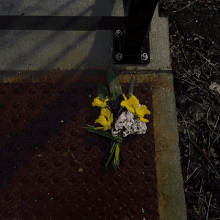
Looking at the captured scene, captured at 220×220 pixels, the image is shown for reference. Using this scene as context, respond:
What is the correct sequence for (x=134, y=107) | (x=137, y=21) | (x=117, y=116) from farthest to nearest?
1. (x=117, y=116)
2. (x=134, y=107)
3. (x=137, y=21)

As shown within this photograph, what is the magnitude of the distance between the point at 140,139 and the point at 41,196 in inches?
45.5

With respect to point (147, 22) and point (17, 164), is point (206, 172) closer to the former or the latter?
point (147, 22)

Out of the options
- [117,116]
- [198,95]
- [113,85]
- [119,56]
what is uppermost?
[119,56]

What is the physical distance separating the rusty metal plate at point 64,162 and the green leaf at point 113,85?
11cm

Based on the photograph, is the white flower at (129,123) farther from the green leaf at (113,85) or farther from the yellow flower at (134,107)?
the green leaf at (113,85)

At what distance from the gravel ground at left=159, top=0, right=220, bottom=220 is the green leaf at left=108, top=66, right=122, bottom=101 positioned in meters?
0.82

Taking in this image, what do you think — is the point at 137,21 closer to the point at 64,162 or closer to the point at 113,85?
the point at 113,85

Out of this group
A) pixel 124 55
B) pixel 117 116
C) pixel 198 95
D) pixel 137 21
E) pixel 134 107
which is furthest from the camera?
pixel 198 95

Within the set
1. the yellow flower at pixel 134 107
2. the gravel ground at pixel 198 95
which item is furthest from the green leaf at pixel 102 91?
the gravel ground at pixel 198 95

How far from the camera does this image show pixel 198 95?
2205 millimetres

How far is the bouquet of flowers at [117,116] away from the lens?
1540mm

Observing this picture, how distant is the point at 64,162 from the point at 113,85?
37.4 inches

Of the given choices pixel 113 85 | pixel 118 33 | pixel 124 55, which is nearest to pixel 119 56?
pixel 124 55

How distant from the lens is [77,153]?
6.07 feet
